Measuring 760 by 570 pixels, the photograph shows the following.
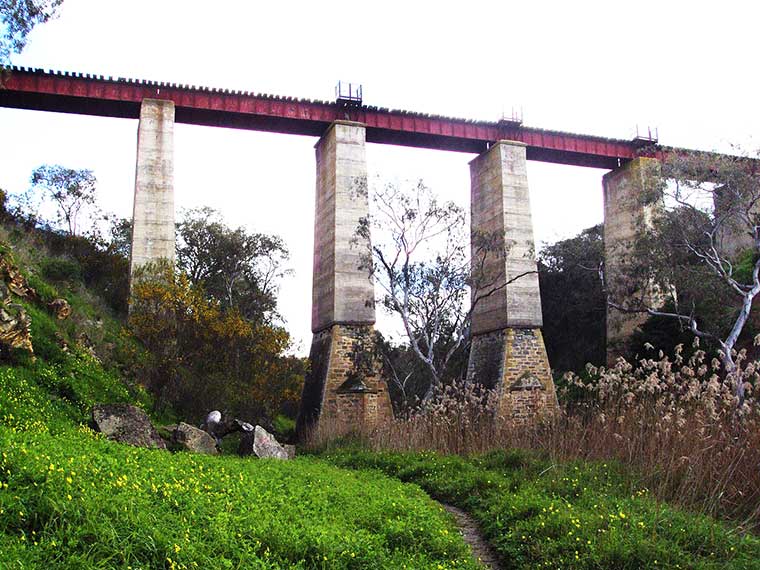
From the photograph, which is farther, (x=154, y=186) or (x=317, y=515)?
(x=154, y=186)

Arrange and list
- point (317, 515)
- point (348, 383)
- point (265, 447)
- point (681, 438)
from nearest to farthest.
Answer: point (317, 515) < point (681, 438) < point (265, 447) < point (348, 383)

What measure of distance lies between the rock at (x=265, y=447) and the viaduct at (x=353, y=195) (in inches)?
201

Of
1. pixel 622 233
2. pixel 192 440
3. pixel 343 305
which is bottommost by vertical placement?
pixel 192 440

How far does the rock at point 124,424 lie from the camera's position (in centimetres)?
1223

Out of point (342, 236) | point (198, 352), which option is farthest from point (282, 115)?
point (198, 352)

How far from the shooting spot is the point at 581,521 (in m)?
7.03

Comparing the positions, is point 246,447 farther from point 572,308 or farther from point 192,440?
point 572,308

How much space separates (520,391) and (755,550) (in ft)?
57.4

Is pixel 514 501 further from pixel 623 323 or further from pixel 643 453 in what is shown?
pixel 623 323

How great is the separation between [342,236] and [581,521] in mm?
16905

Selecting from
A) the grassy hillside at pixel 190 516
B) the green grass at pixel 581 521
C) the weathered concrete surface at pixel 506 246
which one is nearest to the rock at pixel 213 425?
the grassy hillside at pixel 190 516

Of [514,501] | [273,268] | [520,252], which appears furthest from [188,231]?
[514,501]

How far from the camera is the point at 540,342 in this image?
24.6 meters

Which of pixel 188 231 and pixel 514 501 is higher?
pixel 188 231
